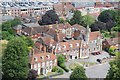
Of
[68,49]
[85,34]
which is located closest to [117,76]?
[68,49]

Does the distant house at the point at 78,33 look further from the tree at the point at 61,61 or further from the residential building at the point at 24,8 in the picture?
the residential building at the point at 24,8

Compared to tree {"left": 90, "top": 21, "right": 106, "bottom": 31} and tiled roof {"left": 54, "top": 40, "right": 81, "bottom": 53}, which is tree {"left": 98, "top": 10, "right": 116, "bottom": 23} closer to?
tree {"left": 90, "top": 21, "right": 106, "bottom": 31}

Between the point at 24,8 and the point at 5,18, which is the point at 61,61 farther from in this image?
the point at 24,8

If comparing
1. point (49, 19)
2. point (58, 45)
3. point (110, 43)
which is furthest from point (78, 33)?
point (49, 19)

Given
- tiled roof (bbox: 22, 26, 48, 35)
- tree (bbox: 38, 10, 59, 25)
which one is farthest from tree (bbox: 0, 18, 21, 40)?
tree (bbox: 38, 10, 59, 25)

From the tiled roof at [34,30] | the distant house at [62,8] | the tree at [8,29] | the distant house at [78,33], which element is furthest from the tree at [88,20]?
the tree at [8,29]

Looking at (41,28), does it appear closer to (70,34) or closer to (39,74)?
(70,34)
